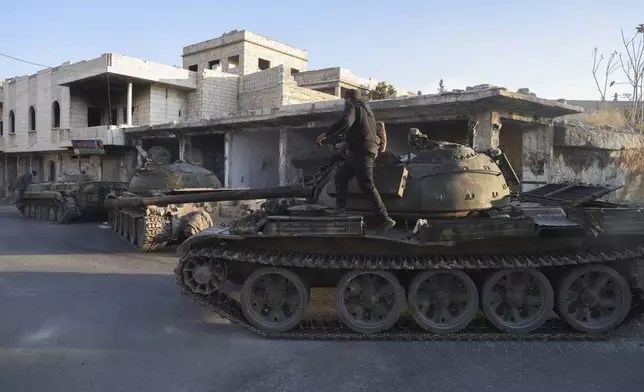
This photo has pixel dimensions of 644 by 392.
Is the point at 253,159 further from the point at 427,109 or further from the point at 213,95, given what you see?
the point at 427,109

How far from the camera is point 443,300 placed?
5.43 meters

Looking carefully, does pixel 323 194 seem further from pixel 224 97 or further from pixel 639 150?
pixel 224 97

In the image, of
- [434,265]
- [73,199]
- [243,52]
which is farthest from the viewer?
[243,52]

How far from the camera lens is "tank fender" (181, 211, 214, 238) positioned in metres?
11.1

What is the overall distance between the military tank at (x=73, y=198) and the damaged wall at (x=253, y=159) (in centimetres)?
484

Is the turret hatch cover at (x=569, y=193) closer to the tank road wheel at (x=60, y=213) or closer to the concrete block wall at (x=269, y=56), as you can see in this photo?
the tank road wheel at (x=60, y=213)

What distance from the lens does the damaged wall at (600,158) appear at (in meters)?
14.4

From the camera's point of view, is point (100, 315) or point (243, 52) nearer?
point (100, 315)

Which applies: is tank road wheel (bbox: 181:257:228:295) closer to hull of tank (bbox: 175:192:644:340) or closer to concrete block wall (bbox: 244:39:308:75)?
hull of tank (bbox: 175:192:644:340)

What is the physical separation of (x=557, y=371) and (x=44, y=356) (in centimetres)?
498

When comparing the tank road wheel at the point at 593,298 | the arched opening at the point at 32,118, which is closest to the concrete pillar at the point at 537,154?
the tank road wheel at the point at 593,298

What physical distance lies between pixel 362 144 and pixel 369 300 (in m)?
1.80

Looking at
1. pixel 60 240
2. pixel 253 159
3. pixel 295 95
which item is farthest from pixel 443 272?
pixel 295 95

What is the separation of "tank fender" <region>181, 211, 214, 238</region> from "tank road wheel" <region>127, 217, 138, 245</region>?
1.54 metres
